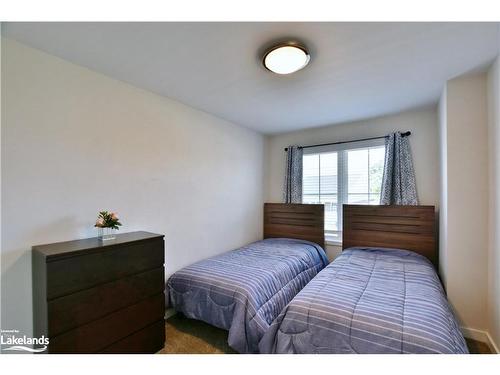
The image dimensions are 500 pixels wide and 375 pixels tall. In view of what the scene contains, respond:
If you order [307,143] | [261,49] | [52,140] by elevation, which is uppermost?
[261,49]

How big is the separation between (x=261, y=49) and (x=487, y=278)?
268cm

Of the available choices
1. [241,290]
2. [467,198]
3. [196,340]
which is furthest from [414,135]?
[196,340]

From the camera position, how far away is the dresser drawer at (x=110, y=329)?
Result: 141cm

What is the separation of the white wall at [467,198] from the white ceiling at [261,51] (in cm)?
27

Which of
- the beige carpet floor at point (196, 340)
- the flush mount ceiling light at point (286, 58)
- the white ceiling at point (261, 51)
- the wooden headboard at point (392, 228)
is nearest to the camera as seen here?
the white ceiling at point (261, 51)

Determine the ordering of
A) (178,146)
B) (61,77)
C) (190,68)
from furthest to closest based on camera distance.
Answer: (178,146) < (190,68) < (61,77)

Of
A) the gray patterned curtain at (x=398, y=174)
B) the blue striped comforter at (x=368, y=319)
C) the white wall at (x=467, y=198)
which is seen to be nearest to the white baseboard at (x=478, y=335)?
the white wall at (x=467, y=198)

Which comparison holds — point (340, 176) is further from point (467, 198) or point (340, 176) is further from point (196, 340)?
point (196, 340)

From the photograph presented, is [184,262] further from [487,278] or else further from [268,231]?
[487,278]

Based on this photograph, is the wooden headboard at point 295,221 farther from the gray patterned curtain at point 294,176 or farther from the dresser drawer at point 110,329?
the dresser drawer at point 110,329

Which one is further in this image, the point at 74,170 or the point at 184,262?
the point at 184,262

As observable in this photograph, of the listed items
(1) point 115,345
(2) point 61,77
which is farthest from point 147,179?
(1) point 115,345

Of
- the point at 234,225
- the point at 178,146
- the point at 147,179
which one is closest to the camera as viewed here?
the point at 147,179
